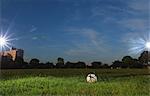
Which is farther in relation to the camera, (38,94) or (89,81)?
(89,81)

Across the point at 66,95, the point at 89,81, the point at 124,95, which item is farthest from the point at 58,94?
the point at 89,81

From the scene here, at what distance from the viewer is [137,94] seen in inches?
661

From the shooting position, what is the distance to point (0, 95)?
1605 cm

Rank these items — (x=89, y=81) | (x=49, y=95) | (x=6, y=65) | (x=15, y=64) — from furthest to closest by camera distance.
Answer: (x=15, y=64) < (x=6, y=65) < (x=89, y=81) < (x=49, y=95)

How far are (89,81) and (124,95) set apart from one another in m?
8.16

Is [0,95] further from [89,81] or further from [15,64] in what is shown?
[15,64]

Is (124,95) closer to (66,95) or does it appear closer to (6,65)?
(66,95)

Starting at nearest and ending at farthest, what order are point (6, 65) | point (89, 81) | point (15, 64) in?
point (89, 81) → point (6, 65) → point (15, 64)

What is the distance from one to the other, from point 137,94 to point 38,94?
15.9ft

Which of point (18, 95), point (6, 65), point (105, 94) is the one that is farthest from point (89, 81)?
point (6, 65)

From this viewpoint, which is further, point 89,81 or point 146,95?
point 89,81

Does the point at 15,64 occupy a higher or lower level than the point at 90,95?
higher

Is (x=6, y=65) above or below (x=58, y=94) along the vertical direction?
above

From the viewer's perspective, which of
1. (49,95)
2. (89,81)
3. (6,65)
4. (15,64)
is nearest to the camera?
(49,95)
